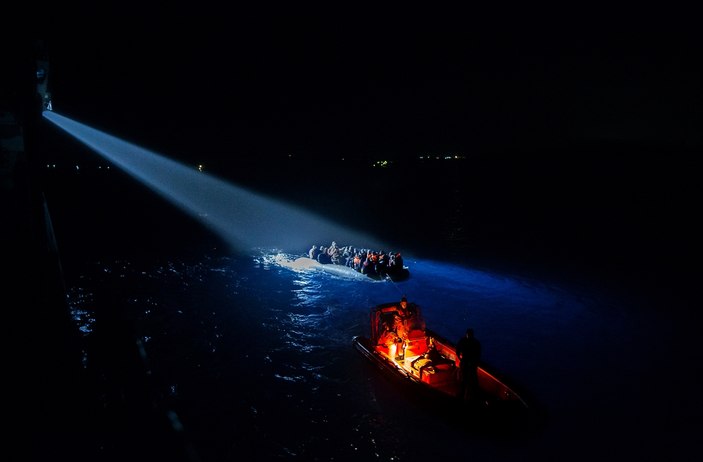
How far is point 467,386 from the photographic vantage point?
31.6 feet

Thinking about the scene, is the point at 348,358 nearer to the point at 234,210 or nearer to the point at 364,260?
the point at 364,260

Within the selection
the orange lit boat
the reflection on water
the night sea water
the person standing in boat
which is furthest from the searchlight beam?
the person standing in boat

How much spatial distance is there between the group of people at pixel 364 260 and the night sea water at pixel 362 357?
104 centimetres

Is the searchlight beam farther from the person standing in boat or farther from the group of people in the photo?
the person standing in boat

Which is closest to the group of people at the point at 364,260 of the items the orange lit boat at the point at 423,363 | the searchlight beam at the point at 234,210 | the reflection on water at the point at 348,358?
the reflection on water at the point at 348,358

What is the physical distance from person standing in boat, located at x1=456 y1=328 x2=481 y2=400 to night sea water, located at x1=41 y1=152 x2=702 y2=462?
90 cm

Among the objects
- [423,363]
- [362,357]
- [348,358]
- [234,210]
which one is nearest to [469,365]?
[423,363]

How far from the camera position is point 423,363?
11320 millimetres

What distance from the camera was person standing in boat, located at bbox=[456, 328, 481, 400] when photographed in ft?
30.8

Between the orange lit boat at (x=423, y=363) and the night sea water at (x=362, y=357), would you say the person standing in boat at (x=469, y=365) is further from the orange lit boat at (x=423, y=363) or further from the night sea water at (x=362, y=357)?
the night sea water at (x=362, y=357)

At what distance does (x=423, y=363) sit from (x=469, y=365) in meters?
2.08

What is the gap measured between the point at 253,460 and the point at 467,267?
76.2ft

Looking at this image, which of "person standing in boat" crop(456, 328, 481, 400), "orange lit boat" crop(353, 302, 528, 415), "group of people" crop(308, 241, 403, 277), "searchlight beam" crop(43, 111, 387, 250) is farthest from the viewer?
"searchlight beam" crop(43, 111, 387, 250)

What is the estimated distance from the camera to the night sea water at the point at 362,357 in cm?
990
